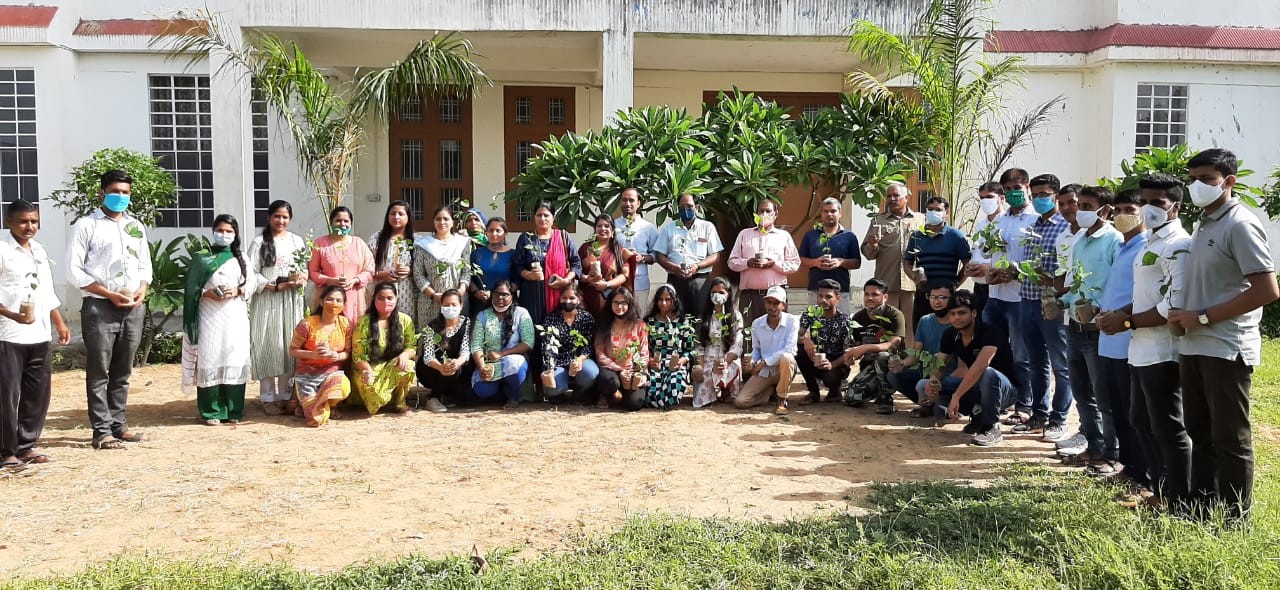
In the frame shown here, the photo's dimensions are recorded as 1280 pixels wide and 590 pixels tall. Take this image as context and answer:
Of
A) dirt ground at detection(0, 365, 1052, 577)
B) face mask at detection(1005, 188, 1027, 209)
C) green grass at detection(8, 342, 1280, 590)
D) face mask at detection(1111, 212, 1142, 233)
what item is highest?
face mask at detection(1005, 188, 1027, 209)

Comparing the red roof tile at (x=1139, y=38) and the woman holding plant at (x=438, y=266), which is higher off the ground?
the red roof tile at (x=1139, y=38)

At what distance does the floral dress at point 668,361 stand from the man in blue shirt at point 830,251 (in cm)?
125

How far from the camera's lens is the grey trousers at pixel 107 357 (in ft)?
21.2

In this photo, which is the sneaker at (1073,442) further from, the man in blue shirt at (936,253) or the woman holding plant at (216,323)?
the woman holding plant at (216,323)

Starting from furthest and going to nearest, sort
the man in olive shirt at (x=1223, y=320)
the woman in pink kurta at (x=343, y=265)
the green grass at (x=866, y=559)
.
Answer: the woman in pink kurta at (x=343, y=265) → the man in olive shirt at (x=1223, y=320) → the green grass at (x=866, y=559)

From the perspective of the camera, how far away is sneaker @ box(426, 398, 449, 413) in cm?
782

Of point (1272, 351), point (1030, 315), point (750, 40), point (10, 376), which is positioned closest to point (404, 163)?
point (750, 40)

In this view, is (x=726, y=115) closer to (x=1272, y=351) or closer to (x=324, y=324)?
(x=324, y=324)

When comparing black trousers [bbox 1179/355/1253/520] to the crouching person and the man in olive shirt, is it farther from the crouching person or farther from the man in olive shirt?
the crouching person

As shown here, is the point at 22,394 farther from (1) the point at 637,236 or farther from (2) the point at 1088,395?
(2) the point at 1088,395

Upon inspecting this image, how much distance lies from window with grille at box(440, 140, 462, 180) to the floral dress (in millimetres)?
6887

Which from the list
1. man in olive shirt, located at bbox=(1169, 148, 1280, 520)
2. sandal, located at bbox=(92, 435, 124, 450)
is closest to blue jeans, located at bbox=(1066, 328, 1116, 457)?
man in olive shirt, located at bbox=(1169, 148, 1280, 520)

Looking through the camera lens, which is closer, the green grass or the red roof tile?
the green grass

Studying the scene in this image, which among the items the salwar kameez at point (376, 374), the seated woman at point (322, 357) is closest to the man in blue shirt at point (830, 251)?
the salwar kameez at point (376, 374)
